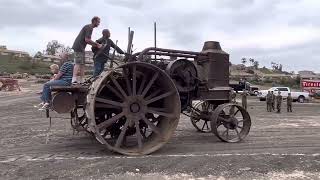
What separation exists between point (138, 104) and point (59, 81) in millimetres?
1802

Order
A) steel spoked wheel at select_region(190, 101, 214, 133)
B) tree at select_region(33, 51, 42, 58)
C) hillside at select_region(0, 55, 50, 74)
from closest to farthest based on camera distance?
1. steel spoked wheel at select_region(190, 101, 214, 133)
2. hillside at select_region(0, 55, 50, 74)
3. tree at select_region(33, 51, 42, 58)

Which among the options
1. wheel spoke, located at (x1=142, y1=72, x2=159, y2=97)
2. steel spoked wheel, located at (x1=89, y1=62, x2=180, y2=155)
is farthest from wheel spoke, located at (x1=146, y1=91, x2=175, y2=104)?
wheel spoke, located at (x1=142, y1=72, x2=159, y2=97)

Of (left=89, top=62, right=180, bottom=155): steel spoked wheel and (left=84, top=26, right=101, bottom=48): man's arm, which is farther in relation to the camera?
(left=84, top=26, right=101, bottom=48): man's arm

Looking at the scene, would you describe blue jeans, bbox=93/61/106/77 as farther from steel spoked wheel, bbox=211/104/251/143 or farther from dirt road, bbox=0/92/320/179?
steel spoked wheel, bbox=211/104/251/143

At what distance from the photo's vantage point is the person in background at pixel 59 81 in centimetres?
1134

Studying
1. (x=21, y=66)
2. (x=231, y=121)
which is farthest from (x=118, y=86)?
(x=21, y=66)

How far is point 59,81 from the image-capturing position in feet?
38.2

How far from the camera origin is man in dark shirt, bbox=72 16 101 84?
1180 cm

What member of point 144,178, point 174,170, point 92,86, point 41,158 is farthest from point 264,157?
point 41,158

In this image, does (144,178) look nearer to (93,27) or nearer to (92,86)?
(92,86)

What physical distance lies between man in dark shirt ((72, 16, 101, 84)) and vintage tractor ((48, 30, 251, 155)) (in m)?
0.44

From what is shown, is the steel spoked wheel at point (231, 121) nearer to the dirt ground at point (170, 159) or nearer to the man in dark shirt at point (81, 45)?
the dirt ground at point (170, 159)

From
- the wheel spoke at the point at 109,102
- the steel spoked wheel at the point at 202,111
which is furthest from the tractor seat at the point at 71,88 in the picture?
the steel spoked wheel at the point at 202,111

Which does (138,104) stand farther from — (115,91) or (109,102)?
(109,102)
